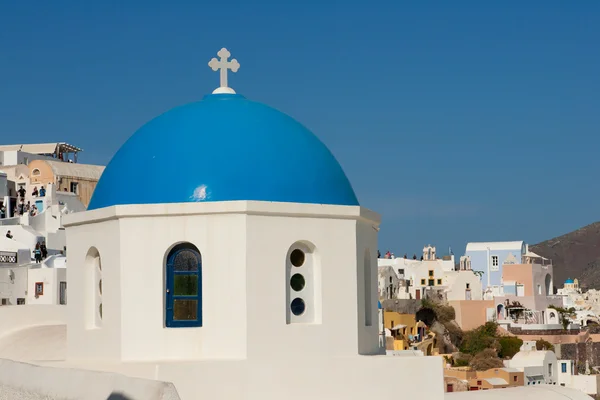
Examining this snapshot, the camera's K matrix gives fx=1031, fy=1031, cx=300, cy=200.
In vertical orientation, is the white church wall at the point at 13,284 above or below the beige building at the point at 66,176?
below

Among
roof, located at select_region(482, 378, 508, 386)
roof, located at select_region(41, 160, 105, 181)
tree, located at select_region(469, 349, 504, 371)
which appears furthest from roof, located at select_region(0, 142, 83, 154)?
roof, located at select_region(482, 378, 508, 386)

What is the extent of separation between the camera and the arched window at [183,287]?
33.4 feet

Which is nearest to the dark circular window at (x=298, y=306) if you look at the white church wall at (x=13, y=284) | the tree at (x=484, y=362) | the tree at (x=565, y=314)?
the white church wall at (x=13, y=284)

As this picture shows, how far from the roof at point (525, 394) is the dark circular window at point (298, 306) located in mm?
2532

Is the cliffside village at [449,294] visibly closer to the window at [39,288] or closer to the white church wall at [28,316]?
the window at [39,288]

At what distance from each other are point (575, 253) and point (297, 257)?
14254 cm

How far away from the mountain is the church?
126 metres

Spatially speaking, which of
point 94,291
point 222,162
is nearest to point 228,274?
point 222,162

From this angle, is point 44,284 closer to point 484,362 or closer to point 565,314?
point 484,362

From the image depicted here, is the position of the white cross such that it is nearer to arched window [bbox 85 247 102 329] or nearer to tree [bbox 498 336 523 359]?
arched window [bbox 85 247 102 329]

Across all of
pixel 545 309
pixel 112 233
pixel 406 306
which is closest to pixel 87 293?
pixel 112 233

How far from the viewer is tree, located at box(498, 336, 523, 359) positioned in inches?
2211

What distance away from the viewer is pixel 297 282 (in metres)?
10.5

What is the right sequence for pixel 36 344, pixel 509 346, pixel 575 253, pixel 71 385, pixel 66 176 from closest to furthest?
pixel 71 385
pixel 36 344
pixel 509 346
pixel 66 176
pixel 575 253
